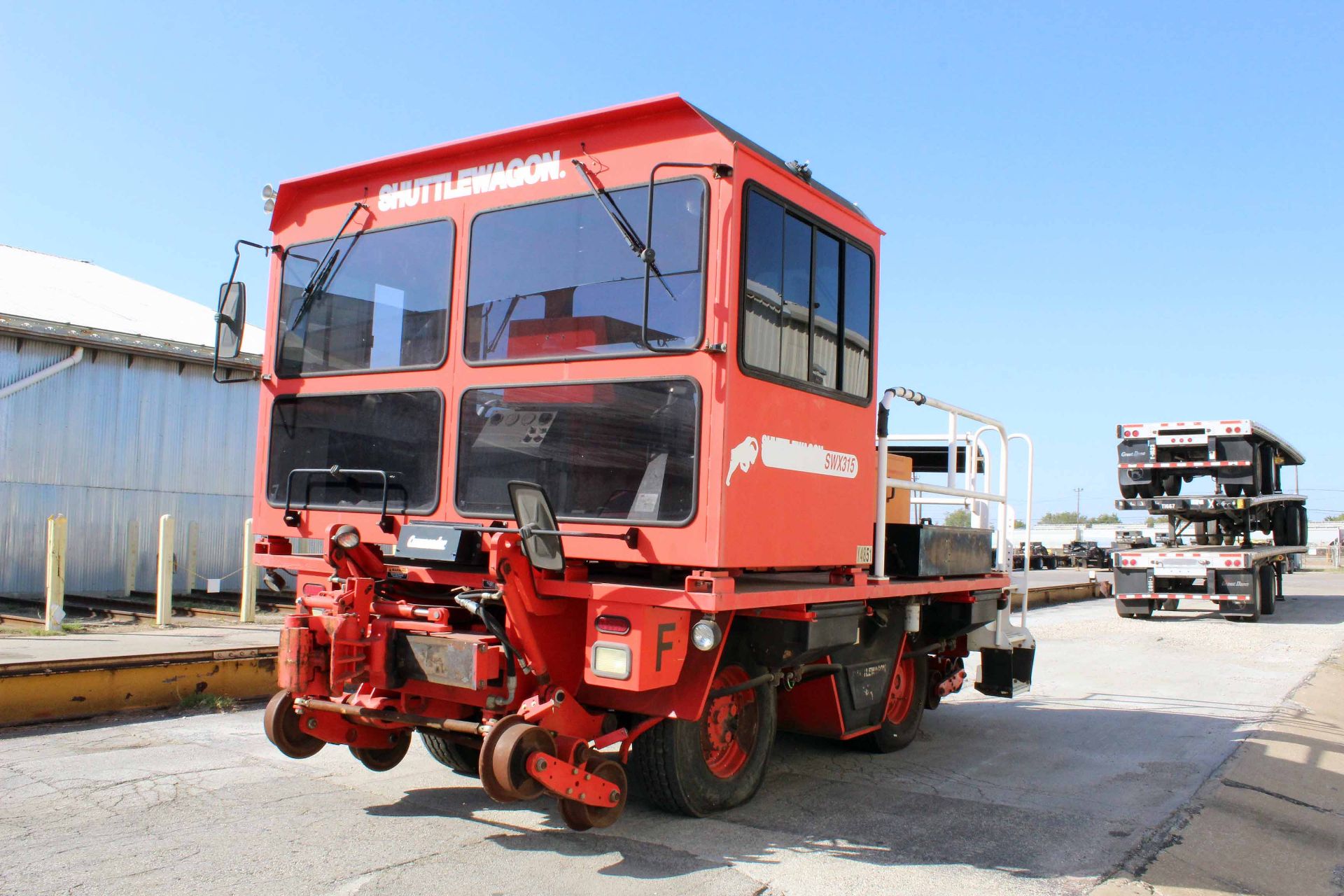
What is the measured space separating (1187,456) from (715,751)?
16.3m

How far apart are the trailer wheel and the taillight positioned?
0.60 m

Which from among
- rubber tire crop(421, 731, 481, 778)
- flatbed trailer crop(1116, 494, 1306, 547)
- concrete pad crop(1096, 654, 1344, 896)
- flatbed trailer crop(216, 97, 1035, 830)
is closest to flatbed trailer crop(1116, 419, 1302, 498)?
flatbed trailer crop(1116, 494, 1306, 547)

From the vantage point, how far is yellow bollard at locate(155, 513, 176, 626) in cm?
1184

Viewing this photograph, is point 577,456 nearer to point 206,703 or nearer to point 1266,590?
point 206,703

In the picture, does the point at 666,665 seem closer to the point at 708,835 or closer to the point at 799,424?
the point at 708,835

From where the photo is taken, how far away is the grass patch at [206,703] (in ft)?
23.9

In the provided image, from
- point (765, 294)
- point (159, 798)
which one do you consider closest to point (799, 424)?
point (765, 294)

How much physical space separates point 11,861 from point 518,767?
199cm

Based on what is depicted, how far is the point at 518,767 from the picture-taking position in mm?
4062

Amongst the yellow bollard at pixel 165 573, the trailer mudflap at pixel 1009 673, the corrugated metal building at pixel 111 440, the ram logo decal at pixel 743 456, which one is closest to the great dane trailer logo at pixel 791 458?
the ram logo decal at pixel 743 456

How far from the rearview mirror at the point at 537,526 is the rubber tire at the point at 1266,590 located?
17.4 m

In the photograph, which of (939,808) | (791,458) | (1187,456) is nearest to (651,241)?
(791,458)

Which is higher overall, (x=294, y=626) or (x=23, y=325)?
(x=23, y=325)

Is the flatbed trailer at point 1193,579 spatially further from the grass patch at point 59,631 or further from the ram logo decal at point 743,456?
the grass patch at point 59,631
